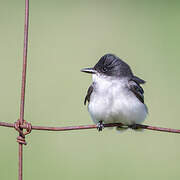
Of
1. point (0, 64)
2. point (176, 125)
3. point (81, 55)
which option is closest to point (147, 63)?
point (81, 55)

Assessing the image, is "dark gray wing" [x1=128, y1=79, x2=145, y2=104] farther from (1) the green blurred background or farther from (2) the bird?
(1) the green blurred background

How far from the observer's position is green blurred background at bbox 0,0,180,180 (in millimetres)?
5945

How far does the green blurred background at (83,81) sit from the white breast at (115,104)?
1.15 meters

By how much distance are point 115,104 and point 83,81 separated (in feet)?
8.96

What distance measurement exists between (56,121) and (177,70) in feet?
7.47

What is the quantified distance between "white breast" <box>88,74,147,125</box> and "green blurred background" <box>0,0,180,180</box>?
3.78ft

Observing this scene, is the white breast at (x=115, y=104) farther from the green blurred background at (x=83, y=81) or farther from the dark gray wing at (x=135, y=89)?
the green blurred background at (x=83, y=81)

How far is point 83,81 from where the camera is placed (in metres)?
7.36

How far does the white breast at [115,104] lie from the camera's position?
4.66 m

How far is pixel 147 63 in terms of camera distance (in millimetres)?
7957

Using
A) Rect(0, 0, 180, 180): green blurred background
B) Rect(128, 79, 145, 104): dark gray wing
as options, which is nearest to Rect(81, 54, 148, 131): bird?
Rect(128, 79, 145, 104): dark gray wing

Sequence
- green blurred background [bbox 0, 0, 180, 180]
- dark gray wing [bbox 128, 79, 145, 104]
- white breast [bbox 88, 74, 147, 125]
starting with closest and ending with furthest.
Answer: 1. white breast [bbox 88, 74, 147, 125]
2. dark gray wing [bbox 128, 79, 145, 104]
3. green blurred background [bbox 0, 0, 180, 180]

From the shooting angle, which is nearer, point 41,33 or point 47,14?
point 41,33

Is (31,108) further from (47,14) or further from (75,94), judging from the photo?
(47,14)
